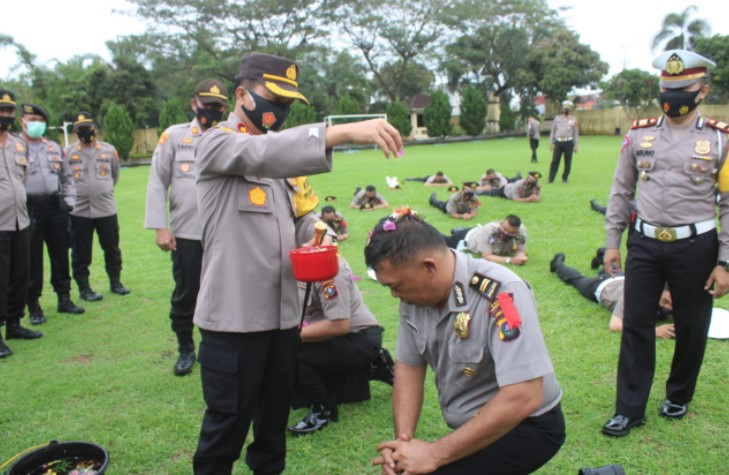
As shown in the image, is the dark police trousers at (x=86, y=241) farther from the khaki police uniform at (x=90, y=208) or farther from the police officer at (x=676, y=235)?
the police officer at (x=676, y=235)

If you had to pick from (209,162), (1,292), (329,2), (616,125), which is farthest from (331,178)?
(329,2)

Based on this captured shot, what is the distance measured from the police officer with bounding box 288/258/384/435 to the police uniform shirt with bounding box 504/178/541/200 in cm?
842

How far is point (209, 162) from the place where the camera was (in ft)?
7.23

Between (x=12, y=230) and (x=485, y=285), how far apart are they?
4.48m

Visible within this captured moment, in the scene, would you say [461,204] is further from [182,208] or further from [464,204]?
[182,208]

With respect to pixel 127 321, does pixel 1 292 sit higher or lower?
higher

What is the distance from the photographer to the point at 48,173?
5.99m

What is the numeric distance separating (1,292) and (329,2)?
40.5 m

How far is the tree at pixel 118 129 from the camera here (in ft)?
98.7

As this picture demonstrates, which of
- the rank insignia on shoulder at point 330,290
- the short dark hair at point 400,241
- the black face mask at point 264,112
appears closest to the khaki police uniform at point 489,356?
the short dark hair at point 400,241

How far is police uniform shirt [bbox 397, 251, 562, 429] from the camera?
1.96 meters

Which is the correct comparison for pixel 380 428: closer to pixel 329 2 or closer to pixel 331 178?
pixel 331 178

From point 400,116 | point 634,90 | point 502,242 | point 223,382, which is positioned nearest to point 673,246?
point 223,382

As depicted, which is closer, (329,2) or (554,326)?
(554,326)
